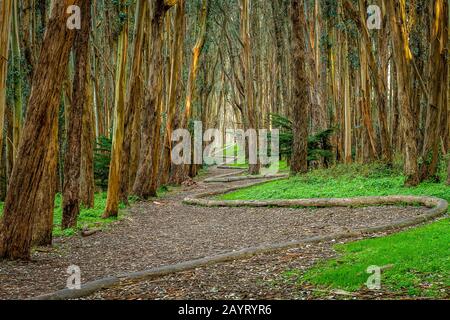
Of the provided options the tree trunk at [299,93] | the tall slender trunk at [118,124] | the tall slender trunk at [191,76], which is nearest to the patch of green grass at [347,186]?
the tree trunk at [299,93]

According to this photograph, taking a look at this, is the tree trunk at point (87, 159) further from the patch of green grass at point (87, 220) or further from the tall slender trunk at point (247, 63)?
the tall slender trunk at point (247, 63)

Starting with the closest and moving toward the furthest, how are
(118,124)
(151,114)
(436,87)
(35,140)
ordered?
(35,140), (118,124), (436,87), (151,114)

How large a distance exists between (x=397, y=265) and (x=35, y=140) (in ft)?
17.6

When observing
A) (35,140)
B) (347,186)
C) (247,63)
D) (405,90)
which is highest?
(247,63)

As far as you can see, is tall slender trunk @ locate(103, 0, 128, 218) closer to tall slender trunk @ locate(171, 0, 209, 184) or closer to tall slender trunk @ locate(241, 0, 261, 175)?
tall slender trunk @ locate(171, 0, 209, 184)

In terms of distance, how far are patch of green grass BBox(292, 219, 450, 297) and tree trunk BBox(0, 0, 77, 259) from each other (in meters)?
4.09

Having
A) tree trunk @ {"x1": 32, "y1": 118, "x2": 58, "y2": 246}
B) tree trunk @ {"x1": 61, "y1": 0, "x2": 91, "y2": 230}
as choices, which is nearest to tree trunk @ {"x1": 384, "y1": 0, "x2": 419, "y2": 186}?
tree trunk @ {"x1": 61, "y1": 0, "x2": 91, "y2": 230}

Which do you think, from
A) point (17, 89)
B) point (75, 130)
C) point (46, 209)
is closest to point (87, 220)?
point (75, 130)

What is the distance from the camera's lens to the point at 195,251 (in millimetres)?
8812

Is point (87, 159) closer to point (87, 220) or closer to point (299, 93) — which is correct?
point (87, 220)

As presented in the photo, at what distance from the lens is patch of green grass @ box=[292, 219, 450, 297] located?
17.4 feet

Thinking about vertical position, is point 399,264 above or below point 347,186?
below

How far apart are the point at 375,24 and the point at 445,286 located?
53.8 ft
